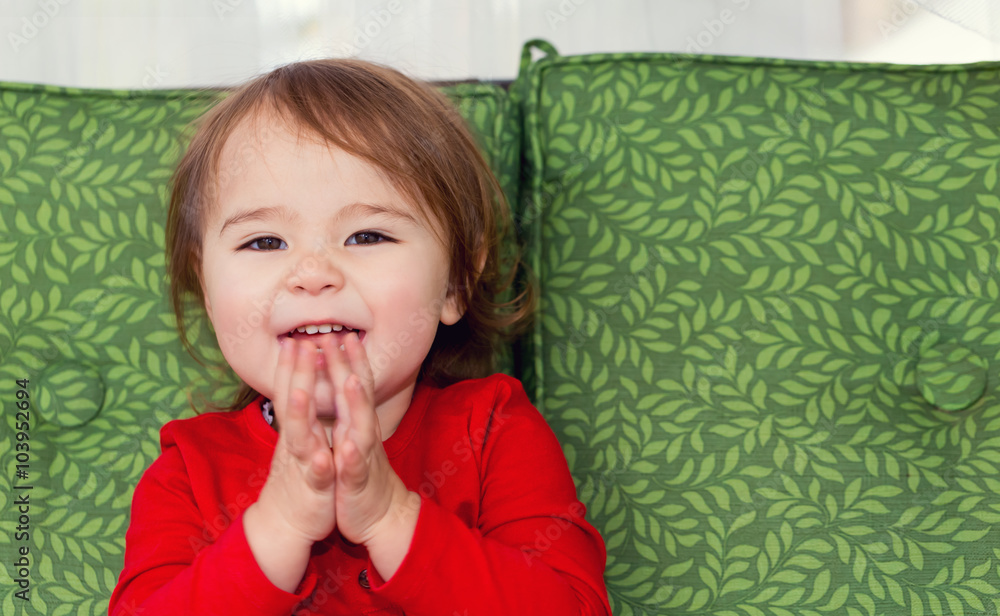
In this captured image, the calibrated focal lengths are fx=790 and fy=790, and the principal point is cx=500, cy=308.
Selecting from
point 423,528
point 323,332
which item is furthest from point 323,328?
point 423,528

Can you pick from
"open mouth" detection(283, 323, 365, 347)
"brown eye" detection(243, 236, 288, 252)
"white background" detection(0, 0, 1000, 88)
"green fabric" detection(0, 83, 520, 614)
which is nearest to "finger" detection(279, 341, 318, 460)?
"open mouth" detection(283, 323, 365, 347)

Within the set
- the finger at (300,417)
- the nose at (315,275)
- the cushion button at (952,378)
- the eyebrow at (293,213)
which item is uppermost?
the eyebrow at (293,213)

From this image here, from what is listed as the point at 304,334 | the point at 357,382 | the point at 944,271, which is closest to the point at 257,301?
the point at 304,334

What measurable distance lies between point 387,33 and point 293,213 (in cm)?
84

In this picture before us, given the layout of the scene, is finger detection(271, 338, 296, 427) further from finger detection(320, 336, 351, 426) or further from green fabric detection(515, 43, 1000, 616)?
green fabric detection(515, 43, 1000, 616)

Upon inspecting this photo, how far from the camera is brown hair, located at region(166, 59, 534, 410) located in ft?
3.00

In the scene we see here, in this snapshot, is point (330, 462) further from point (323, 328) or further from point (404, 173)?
point (404, 173)

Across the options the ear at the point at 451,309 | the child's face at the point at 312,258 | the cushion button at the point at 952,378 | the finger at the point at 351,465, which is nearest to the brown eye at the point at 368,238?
the child's face at the point at 312,258

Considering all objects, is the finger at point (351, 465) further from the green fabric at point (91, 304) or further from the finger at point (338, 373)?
the green fabric at point (91, 304)

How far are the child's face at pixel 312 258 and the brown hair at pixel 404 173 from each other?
3cm

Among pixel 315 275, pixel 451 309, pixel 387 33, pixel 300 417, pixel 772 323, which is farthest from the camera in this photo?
pixel 387 33

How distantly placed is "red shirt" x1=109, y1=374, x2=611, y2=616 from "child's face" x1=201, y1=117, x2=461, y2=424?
0.11 meters

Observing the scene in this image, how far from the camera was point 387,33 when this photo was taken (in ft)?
5.14

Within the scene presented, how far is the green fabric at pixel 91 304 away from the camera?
1.06 metres
